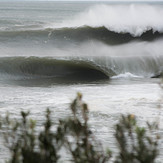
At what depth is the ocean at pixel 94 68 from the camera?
26.4 feet

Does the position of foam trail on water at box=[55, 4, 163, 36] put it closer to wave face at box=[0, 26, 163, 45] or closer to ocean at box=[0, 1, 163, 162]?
ocean at box=[0, 1, 163, 162]

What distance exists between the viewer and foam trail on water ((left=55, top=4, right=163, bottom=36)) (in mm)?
19875

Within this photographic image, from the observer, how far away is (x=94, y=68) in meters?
14.9

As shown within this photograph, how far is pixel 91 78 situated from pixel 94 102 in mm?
4679

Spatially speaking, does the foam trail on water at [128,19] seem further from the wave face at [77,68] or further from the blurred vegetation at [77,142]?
the blurred vegetation at [77,142]

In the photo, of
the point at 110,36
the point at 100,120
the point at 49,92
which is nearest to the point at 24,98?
the point at 49,92

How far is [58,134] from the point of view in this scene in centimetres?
268

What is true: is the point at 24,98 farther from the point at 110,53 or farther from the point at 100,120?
the point at 110,53

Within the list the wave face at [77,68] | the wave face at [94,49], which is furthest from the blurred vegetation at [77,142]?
the wave face at [77,68]

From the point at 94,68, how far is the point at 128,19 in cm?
688

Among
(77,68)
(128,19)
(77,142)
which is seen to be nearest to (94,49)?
(77,68)

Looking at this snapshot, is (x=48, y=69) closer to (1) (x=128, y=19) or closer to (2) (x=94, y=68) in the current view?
(2) (x=94, y=68)

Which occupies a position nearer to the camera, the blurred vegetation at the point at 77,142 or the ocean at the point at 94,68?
the blurred vegetation at the point at 77,142

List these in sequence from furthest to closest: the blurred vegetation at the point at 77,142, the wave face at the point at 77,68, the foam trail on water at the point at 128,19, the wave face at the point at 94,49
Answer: the foam trail on water at the point at 128,19
the wave face at the point at 94,49
the wave face at the point at 77,68
the blurred vegetation at the point at 77,142
